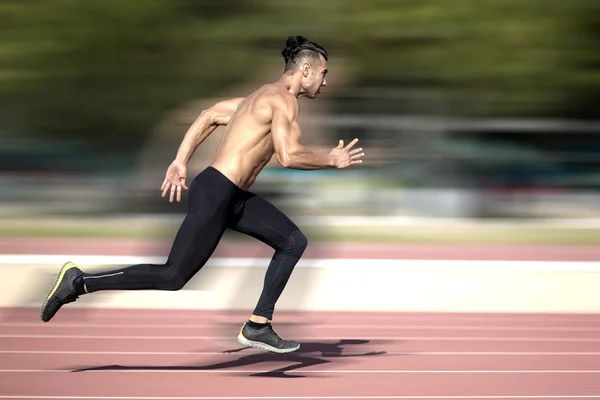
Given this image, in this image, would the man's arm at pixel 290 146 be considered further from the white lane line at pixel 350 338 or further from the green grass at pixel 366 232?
the green grass at pixel 366 232

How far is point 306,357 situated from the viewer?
23.7 ft

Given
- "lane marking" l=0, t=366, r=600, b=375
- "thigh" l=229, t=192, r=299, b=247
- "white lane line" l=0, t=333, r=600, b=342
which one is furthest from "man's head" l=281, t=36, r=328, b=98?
"white lane line" l=0, t=333, r=600, b=342

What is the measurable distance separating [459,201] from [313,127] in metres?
3.28

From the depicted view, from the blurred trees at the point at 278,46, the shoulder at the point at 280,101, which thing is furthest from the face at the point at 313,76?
the blurred trees at the point at 278,46

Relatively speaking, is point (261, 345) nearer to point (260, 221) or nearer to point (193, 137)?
point (260, 221)

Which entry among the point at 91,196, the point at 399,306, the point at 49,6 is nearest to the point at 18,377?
the point at 399,306

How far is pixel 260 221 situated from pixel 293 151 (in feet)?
1.92

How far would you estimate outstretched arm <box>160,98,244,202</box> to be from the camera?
678cm

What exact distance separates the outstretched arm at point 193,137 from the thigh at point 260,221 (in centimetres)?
38

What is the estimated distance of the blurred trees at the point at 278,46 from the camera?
610 inches

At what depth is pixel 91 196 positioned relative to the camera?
19.9 m

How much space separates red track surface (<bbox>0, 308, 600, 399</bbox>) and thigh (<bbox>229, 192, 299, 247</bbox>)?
0.79 meters

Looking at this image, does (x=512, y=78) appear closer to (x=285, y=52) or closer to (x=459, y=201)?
(x=459, y=201)

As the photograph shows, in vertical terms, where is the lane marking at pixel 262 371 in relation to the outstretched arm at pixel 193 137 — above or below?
below
